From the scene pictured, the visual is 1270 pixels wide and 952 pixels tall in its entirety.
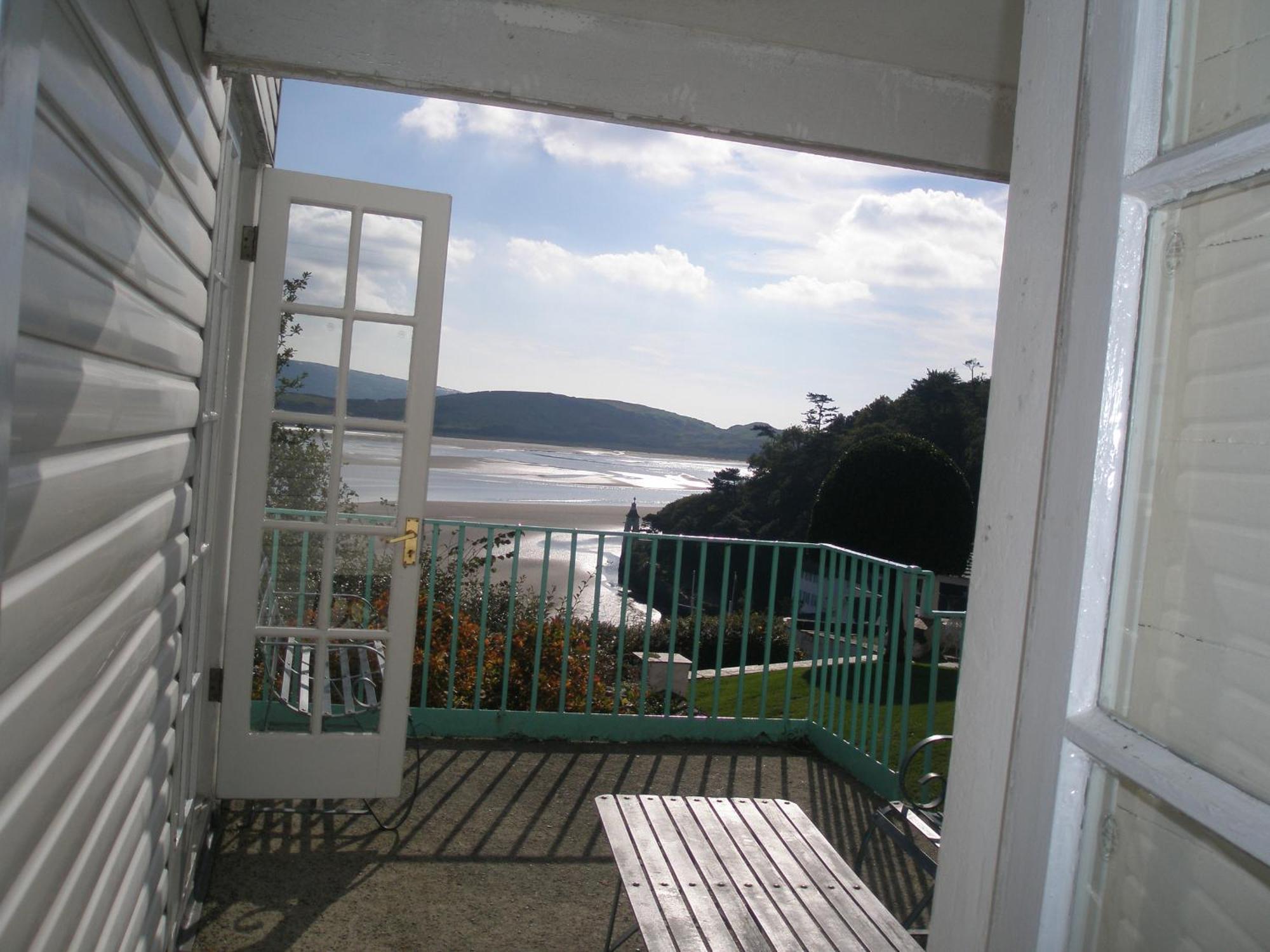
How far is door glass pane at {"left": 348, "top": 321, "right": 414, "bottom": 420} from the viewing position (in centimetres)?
316

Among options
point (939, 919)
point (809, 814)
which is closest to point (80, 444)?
point (939, 919)

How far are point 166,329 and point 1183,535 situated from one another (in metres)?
1.61

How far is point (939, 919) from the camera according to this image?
3.12 ft

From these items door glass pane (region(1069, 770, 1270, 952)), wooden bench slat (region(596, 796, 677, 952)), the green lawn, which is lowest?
the green lawn

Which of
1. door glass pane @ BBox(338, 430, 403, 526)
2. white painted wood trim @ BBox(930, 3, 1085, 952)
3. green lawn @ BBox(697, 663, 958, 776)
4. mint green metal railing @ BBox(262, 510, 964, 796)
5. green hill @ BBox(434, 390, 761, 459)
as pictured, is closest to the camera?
white painted wood trim @ BBox(930, 3, 1085, 952)

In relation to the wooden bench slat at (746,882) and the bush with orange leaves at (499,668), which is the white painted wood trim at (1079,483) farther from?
the bush with orange leaves at (499,668)

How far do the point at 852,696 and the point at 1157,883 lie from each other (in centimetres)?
488

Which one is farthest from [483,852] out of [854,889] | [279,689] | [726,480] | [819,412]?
[819,412]

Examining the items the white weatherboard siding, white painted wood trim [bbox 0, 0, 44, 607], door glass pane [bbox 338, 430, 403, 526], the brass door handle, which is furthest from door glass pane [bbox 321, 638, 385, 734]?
white painted wood trim [bbox 0, 0, 44, 607]

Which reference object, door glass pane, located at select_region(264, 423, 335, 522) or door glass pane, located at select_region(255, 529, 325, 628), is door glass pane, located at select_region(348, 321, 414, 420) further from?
door glass pane, located at select_region(255, 529, 325, 628)

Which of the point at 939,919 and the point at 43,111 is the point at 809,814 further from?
the point at 43,111

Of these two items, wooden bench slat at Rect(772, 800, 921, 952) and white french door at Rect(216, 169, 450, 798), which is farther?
white french door at Rect(216, 169, 450, 798)

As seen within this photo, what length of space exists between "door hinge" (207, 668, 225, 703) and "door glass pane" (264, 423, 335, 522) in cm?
A: 52

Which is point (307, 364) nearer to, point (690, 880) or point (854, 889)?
point (690, 880)
